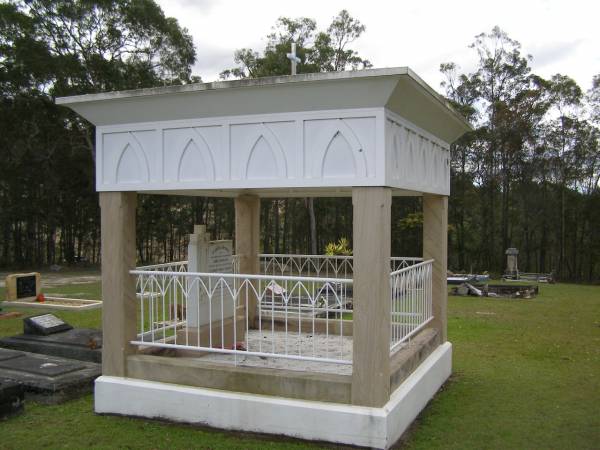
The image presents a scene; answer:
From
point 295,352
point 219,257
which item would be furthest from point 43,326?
point 295,352

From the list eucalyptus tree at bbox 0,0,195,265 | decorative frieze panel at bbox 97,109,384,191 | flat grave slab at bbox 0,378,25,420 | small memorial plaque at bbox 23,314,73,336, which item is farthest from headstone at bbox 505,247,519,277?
flat grave slab at bbox 0,378,25,420

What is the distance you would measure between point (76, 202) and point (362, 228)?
86.1 ft

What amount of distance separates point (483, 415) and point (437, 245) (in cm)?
235

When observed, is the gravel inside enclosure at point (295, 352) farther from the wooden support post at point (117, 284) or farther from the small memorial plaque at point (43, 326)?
the small memorial plaque at point (43, 326)

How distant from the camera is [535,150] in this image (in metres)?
28.3

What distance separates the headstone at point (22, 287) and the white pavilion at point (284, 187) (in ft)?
30.9

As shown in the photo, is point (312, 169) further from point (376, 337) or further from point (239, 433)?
point (239, 433)

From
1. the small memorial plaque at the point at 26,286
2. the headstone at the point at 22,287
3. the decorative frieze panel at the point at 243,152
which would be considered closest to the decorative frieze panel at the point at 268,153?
the decorative frieze panel at the point at 243,152

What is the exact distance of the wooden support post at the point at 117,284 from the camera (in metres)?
5.99

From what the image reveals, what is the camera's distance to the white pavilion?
4957 mm

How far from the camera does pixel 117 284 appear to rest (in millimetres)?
6008

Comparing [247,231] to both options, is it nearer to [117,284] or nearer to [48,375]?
[117,284]

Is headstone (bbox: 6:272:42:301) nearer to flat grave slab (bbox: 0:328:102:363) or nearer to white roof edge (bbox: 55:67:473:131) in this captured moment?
flat grave slab (bbox: 0:328:102:363)

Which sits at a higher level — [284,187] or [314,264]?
[284,187]
